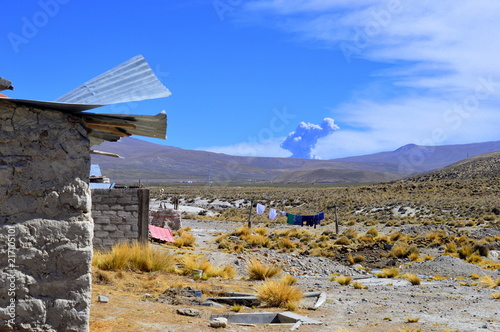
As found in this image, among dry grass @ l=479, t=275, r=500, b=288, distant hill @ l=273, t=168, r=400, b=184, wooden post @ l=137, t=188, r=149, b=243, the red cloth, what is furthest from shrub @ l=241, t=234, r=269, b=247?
distant hill @ l=273, t=168, r=400, b=184

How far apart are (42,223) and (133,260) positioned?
24.4ft

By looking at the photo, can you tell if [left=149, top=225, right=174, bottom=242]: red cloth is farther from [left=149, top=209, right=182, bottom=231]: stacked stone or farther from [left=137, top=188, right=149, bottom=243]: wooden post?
[left=137, top=188, right=149, bottom=243]: wooden post

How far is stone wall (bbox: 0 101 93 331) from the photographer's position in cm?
579

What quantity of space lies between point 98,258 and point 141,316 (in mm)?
4574

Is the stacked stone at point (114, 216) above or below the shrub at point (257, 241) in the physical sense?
above

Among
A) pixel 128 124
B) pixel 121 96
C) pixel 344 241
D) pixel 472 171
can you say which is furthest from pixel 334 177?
pixel 121 96

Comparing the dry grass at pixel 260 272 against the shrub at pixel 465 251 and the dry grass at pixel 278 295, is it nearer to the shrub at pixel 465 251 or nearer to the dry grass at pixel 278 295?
the dry grass at pixel 278 295

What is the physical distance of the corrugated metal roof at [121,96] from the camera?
634 centimetres

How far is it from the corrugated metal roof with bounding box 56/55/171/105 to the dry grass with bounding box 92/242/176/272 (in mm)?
6599

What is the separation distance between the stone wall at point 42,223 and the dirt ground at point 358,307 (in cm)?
166

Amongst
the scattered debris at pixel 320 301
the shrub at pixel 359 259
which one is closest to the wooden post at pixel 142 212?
the scattered debris at pixel 320 301

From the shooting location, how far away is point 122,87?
6785 mm

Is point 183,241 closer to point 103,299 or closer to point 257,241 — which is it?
point 257,241

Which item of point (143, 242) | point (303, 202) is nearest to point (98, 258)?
point (143, 242)
